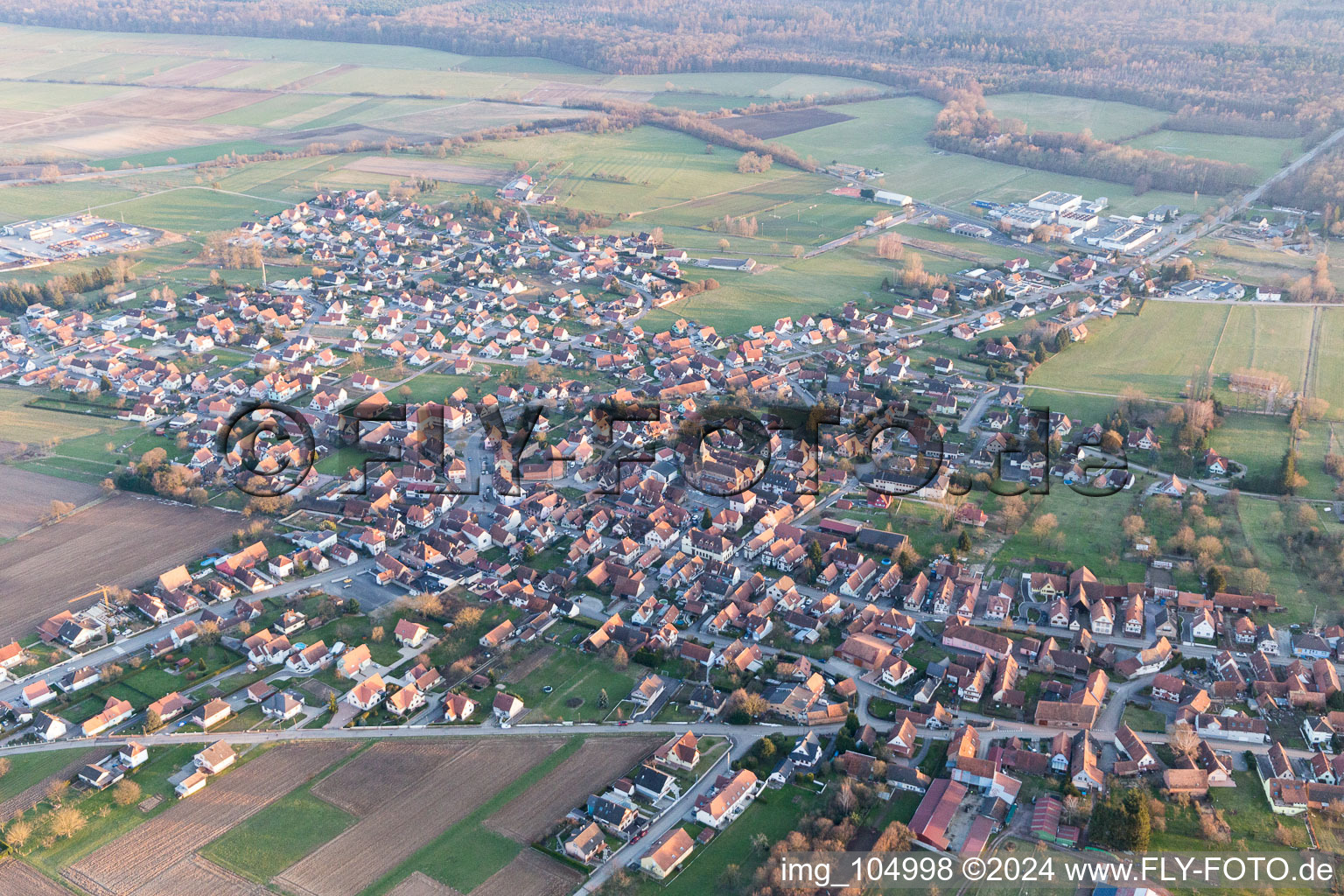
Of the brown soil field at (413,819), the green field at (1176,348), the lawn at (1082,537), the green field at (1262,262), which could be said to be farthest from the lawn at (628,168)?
the brown soil field at (413,819)

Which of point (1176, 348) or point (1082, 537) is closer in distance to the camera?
point (1082, 537)

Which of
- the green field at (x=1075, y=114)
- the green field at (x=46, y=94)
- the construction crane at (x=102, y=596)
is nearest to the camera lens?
the construction crane at (x=102, y=596)

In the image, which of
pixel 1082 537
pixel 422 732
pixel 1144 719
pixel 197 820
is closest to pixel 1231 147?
pixel 1082 537

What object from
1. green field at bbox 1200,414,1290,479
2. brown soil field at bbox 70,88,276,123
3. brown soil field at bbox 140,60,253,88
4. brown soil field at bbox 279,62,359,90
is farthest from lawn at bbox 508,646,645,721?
brown soil field at bbox 140,60,253,88

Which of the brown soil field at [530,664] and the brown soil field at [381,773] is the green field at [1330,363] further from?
the brown soil field at [381,773]

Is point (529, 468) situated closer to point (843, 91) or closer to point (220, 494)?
point (220, 494)

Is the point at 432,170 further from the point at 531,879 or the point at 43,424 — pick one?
the point at 531,879

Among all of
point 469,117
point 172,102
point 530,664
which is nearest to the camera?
point 530,664
